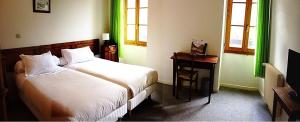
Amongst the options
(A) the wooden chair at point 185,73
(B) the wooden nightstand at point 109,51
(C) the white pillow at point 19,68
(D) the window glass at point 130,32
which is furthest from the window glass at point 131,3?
(C) the white pillow at point 19,68

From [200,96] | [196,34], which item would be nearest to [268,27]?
[196,34]

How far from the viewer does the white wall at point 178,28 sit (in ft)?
13.6

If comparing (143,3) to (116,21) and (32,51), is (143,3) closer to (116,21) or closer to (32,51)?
(116,21)

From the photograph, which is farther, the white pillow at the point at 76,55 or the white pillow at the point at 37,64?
the white pillow at the point at 76,55

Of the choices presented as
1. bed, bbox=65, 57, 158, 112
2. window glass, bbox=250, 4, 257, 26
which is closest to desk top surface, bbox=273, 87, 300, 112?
bed, bbox=65, 57, 158, 112

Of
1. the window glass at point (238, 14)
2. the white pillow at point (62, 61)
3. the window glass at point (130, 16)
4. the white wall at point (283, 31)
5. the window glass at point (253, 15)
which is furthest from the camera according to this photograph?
the window glass at point (130, 16)

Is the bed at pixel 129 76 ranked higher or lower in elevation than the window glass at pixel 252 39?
lower

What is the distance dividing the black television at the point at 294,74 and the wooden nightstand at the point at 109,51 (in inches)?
146

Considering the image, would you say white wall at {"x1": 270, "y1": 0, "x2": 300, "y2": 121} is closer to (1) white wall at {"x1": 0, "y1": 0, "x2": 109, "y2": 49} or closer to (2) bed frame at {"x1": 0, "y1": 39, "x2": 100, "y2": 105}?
(1) white wall at {"x1": 0, "y1": 0, "x2": 109, "y2": 49}

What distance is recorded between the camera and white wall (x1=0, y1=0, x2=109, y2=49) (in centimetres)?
348

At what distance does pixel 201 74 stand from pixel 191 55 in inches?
22.0

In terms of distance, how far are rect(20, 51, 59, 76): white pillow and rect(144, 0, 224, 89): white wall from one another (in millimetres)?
2073

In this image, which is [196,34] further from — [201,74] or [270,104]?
[270,104]

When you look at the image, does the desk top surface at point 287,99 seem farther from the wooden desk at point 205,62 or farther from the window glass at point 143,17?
the window glass at point 143,17
